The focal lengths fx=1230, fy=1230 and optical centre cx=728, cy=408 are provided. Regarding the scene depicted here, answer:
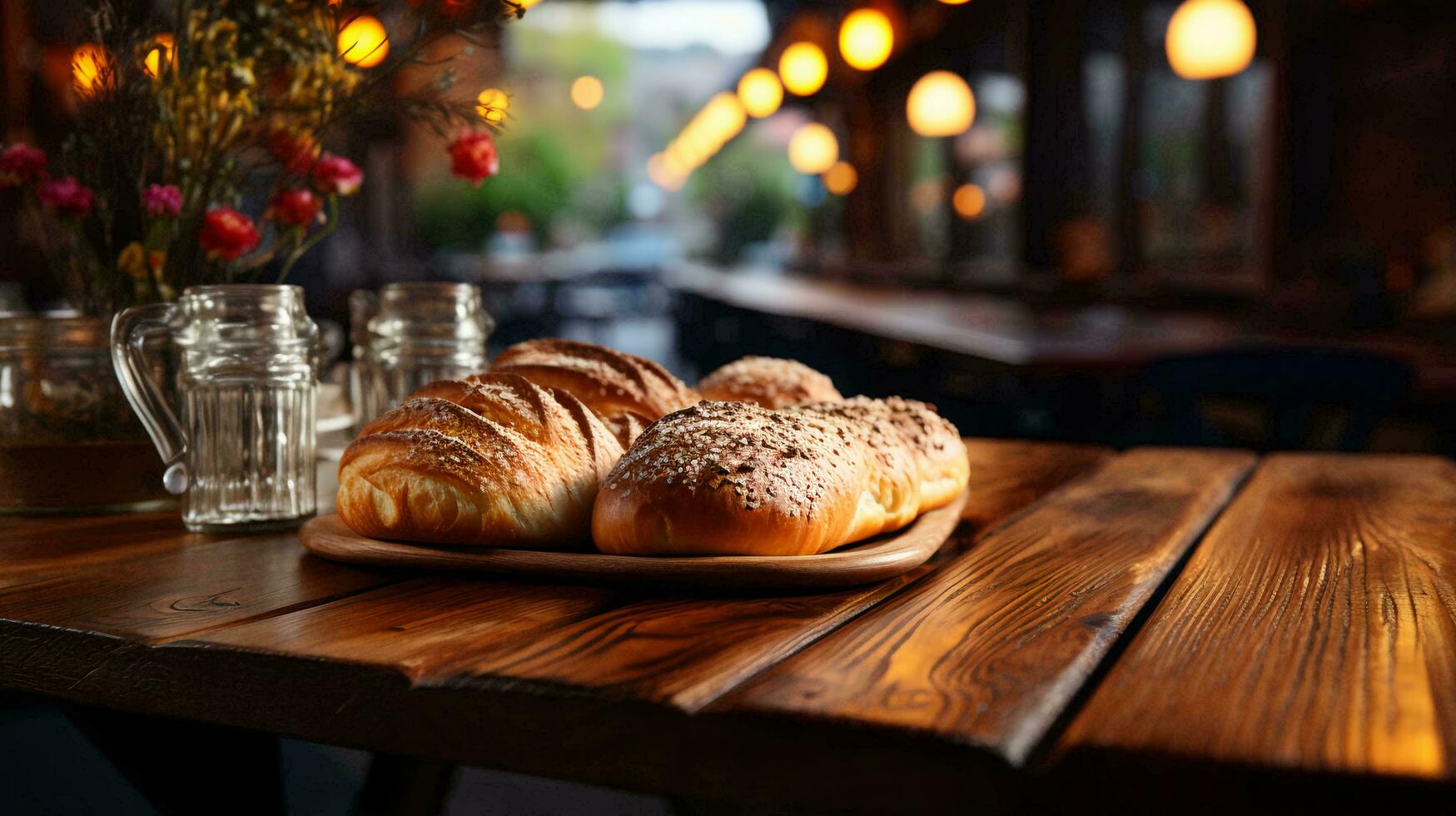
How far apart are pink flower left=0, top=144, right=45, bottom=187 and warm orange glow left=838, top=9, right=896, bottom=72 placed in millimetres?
6194

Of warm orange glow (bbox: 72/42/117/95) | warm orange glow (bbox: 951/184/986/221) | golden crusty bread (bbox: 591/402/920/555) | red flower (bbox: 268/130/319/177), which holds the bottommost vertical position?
golden crusty bread (bbox: 591/402/920/555)

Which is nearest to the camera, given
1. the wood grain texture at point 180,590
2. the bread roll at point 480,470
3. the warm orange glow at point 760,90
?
the wood grain texture at point 180,590

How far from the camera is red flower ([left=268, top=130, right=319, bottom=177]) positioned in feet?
4.80

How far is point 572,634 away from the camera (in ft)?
2.76

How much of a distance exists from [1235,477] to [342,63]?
4.09 feet

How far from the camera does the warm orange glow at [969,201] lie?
11.4 m

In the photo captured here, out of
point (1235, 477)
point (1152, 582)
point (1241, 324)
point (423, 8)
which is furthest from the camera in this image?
point (1241, 324)

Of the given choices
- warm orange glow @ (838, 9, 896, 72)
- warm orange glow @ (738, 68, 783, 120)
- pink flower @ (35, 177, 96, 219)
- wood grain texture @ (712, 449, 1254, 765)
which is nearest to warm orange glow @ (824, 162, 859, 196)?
warm orange glow @ (738, 68, 783, 120)

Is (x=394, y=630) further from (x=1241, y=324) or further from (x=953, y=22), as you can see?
(x=953, y=22)

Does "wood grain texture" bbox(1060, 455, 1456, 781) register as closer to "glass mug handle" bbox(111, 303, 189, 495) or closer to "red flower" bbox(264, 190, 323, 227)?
"glass mug handle" bbox(111, 303, 189, 495)

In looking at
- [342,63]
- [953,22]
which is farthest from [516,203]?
[342,63]

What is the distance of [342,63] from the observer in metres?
1.50

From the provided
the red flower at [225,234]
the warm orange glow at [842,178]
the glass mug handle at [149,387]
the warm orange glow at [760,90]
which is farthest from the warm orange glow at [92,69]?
the warm orange glow at [842,178]

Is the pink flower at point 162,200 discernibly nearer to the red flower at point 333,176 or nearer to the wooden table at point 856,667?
the red flower at point 333,176
